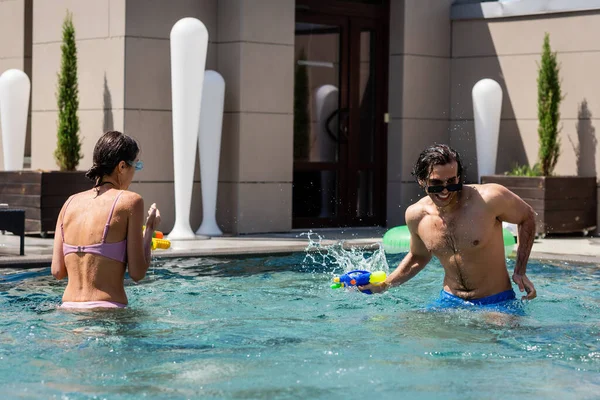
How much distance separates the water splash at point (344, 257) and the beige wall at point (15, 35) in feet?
18.7

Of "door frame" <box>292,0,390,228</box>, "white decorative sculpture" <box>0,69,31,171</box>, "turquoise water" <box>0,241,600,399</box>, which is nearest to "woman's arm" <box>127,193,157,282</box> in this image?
"turquoise water" <box>0,241,600,399</box>

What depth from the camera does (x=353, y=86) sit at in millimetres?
13961

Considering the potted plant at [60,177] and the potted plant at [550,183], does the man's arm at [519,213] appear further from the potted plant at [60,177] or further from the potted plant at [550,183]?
the potted plant at [60,177]

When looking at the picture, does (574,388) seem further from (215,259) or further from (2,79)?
(2,79)

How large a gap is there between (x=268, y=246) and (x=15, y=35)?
238 inches

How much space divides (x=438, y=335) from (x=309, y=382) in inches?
52.6

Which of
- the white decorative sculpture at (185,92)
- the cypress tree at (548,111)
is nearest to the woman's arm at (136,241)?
the white decorative sculpture at (185,92)

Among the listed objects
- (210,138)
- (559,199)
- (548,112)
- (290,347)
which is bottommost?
(290,347)

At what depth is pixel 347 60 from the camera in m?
13.9

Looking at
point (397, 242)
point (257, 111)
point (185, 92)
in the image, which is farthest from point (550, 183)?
point (185, 92)

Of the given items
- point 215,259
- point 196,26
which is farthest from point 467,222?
point 196,26

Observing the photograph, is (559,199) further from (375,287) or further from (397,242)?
(375,287)

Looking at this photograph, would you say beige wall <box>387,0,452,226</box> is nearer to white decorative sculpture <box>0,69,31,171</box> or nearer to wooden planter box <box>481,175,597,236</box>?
wooden planter box <box>481,175,597,236</box>

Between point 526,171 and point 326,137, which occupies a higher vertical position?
point 326,137
